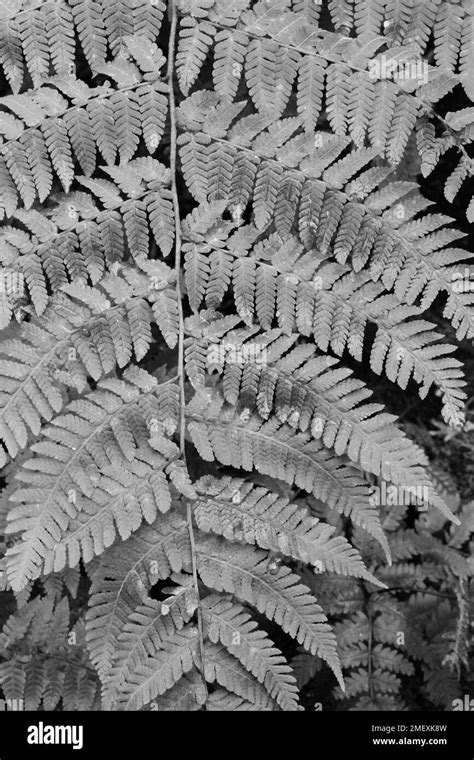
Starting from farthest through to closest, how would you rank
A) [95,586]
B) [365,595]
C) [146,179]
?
1. [365,595]
2. [146,179]
3. [95,586]

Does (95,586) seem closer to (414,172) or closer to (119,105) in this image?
(119,105)

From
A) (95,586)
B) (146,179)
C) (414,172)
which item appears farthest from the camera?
(414,172)

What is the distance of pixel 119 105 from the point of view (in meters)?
2.60

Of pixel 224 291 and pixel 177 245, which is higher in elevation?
pixel 177 245

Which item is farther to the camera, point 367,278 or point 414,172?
point 414,172

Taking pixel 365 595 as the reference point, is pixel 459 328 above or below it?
above

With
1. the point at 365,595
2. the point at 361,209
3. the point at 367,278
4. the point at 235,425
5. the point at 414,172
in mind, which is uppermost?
the point at 414,172

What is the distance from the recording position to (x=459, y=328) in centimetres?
250

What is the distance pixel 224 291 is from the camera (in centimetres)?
259

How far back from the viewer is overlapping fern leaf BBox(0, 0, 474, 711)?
2.47 meters

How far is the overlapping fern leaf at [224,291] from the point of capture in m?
2.47

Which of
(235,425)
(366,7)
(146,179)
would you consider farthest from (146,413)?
(366,7)
